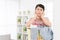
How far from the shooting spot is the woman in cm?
124

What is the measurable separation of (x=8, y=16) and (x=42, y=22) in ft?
10.7

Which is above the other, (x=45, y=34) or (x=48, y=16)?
(x=48, y=16)

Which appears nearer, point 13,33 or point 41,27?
point 41,27

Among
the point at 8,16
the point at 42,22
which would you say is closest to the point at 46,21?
the point at 42,22

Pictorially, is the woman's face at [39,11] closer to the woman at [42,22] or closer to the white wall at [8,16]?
the woman at [42,22]

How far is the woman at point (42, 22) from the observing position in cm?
124

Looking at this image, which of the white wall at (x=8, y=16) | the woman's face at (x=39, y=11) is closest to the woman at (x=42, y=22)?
the woman's face at (x=39, y=11)

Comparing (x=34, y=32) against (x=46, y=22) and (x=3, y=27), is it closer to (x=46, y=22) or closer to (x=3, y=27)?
(x=46, y=22)

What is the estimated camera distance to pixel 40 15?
128cm

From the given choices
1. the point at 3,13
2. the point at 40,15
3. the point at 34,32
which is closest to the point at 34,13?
the point at 40,15

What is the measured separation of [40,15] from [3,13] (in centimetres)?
319

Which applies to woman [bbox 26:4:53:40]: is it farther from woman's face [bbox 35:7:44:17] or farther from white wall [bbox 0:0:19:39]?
→ white wall [bbox 0:0:19:39]

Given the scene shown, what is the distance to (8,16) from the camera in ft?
14.5

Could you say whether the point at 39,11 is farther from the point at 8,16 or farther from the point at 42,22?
the point at 8,16
